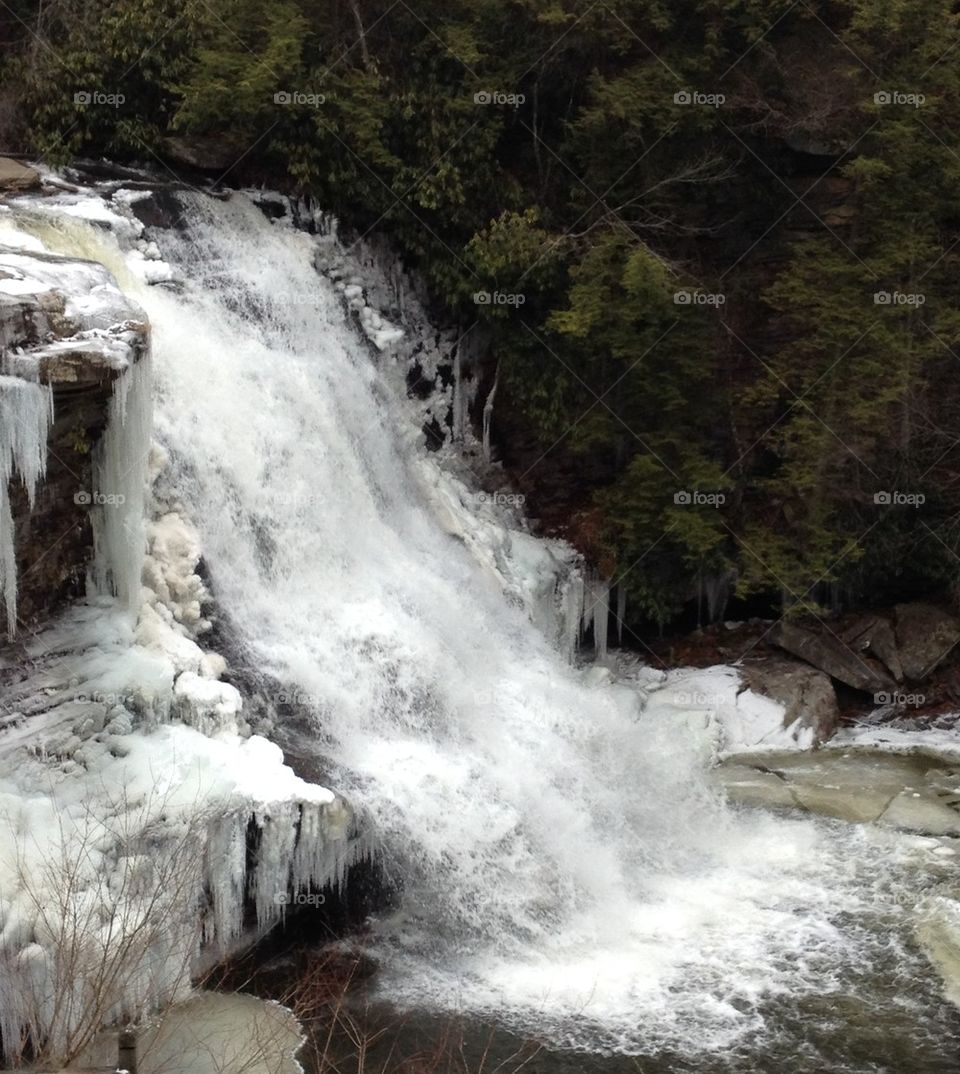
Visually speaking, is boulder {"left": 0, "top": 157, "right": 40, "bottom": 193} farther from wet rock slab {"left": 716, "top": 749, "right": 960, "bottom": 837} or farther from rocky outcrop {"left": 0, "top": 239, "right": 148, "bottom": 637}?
wet rock slab {"left": 716, "top": 749, "right": 960, "bottom": 837}

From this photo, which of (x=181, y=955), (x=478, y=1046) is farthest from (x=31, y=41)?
(x=478, y=1046)

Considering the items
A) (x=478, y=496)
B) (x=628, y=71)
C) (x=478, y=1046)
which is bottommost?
(x=478, y=1046)

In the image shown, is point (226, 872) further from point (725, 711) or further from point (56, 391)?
point (725, 711)

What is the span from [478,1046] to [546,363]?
28.5 feet

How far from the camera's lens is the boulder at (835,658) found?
51.3 feet

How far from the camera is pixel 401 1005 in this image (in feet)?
32.1

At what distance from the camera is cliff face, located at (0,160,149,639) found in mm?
9312

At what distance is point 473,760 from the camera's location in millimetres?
11805

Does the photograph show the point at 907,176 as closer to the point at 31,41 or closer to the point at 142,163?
the point at 142,163
